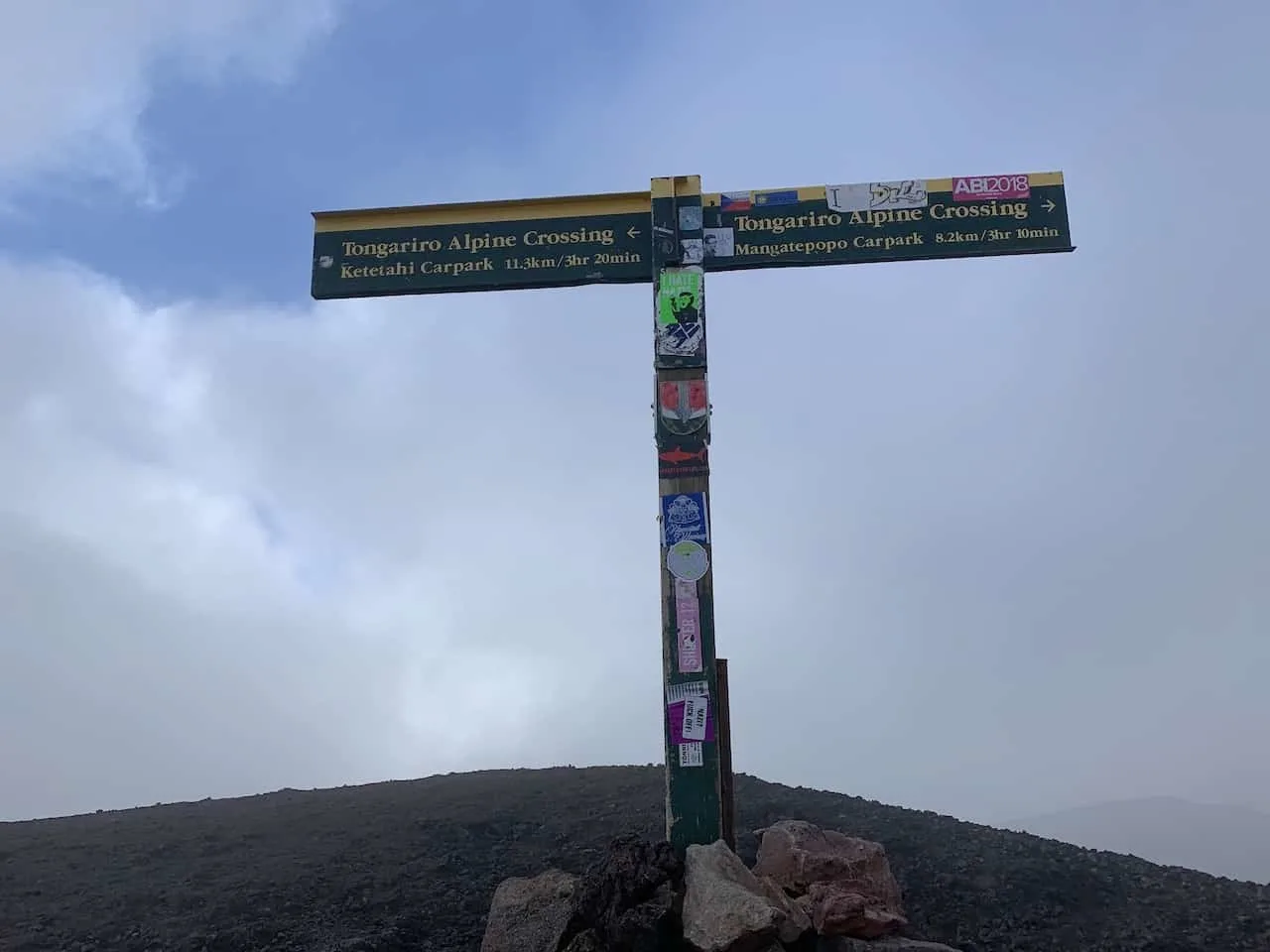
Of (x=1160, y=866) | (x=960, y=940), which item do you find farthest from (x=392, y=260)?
(x=1160, y=866)

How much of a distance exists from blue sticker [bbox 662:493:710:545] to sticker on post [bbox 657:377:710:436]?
623 millimetres

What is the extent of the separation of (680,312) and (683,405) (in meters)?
1.01

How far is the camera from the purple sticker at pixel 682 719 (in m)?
9.35

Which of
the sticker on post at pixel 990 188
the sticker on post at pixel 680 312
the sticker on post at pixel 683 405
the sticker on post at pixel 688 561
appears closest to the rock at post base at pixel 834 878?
the sticker on post at pixel 688 561

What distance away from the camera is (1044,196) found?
1100 centimetres

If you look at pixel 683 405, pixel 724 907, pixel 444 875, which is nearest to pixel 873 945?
pixel 724 907

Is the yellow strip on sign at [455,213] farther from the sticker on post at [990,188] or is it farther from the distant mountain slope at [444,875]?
the distant mountain slope at [444,875]

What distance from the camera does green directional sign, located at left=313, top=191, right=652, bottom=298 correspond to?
35.9ft

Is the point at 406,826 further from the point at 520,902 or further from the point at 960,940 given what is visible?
the point at 960,940

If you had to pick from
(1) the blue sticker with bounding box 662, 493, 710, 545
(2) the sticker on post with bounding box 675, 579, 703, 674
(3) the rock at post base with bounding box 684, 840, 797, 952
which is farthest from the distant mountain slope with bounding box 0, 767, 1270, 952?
(1) the blue sticker with bounding box 662, 493, 710, 545

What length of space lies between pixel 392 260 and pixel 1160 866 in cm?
1056

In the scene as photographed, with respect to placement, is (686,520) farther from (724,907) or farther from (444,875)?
(444,875)

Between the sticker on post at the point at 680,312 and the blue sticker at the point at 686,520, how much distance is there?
4.73ft

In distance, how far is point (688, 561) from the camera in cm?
966
